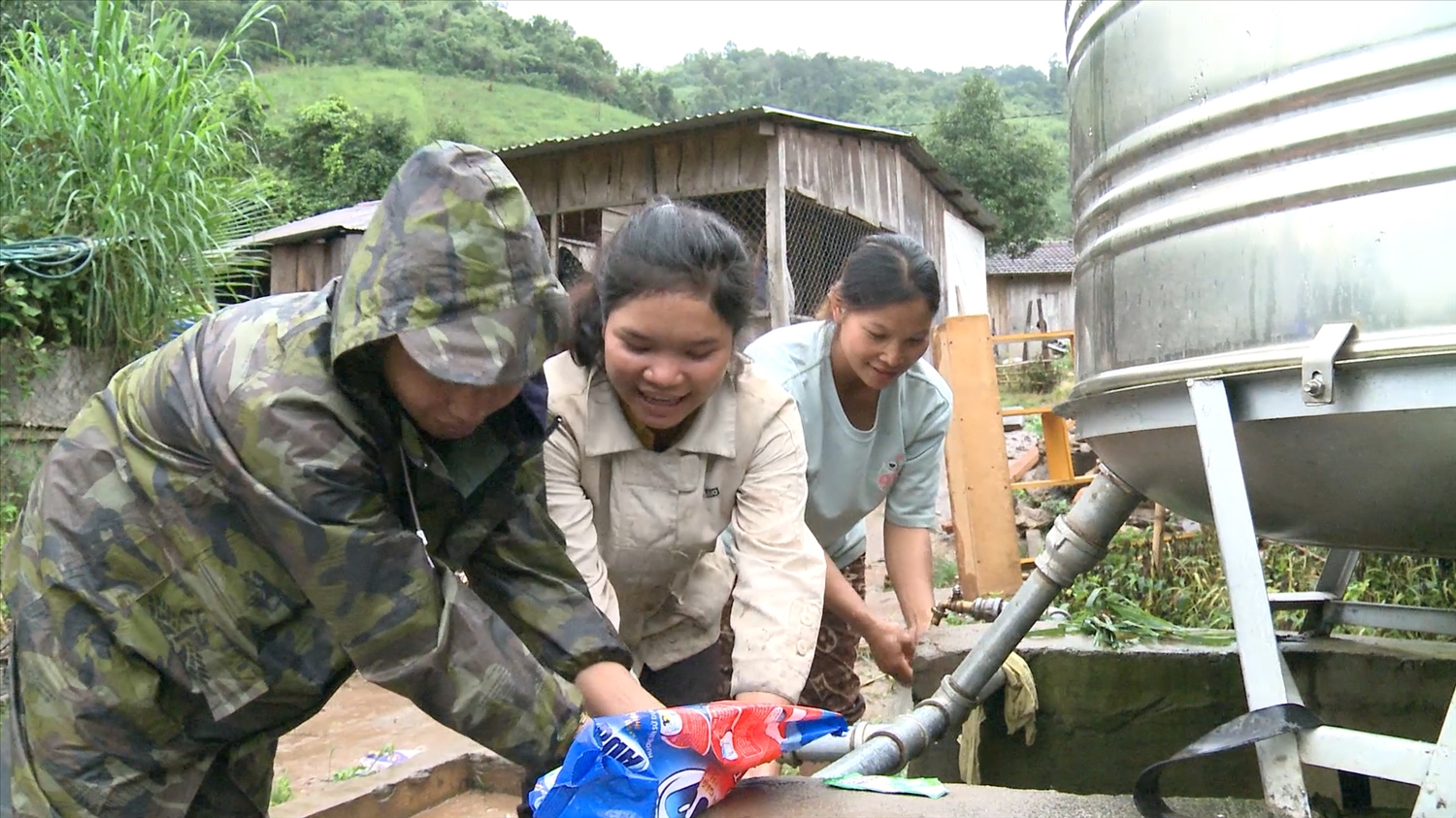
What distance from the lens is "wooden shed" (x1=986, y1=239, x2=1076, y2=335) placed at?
26469mm

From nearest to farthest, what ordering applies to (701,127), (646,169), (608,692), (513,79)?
(608,692), (701,127), (646,169), (513,79)

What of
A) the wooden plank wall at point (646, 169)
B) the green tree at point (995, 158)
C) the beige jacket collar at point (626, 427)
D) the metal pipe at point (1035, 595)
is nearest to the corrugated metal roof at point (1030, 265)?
the green tree at point (995, 158)

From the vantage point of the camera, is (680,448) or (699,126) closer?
(680,448)

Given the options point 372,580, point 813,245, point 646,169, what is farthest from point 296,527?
point 813,245

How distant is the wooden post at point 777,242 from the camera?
755 centimetres

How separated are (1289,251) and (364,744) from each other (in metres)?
3.44

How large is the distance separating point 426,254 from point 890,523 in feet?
6.75

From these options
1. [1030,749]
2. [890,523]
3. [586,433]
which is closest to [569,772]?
[586,433]

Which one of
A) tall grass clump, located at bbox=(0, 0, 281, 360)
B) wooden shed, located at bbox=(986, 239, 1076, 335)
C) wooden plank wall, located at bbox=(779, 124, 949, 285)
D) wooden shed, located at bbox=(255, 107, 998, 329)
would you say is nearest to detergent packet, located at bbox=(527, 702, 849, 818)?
tall grass clump, located at bbox=(0, 0, 281, 360)

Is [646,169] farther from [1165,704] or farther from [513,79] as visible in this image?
[513,79]

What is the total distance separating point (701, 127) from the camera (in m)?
8.05

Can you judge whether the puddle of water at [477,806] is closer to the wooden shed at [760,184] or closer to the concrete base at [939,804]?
the concrete base at [939,804]

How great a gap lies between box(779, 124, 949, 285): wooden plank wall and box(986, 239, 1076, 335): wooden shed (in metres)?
15.2

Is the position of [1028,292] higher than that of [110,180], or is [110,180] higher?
[1028,292]
